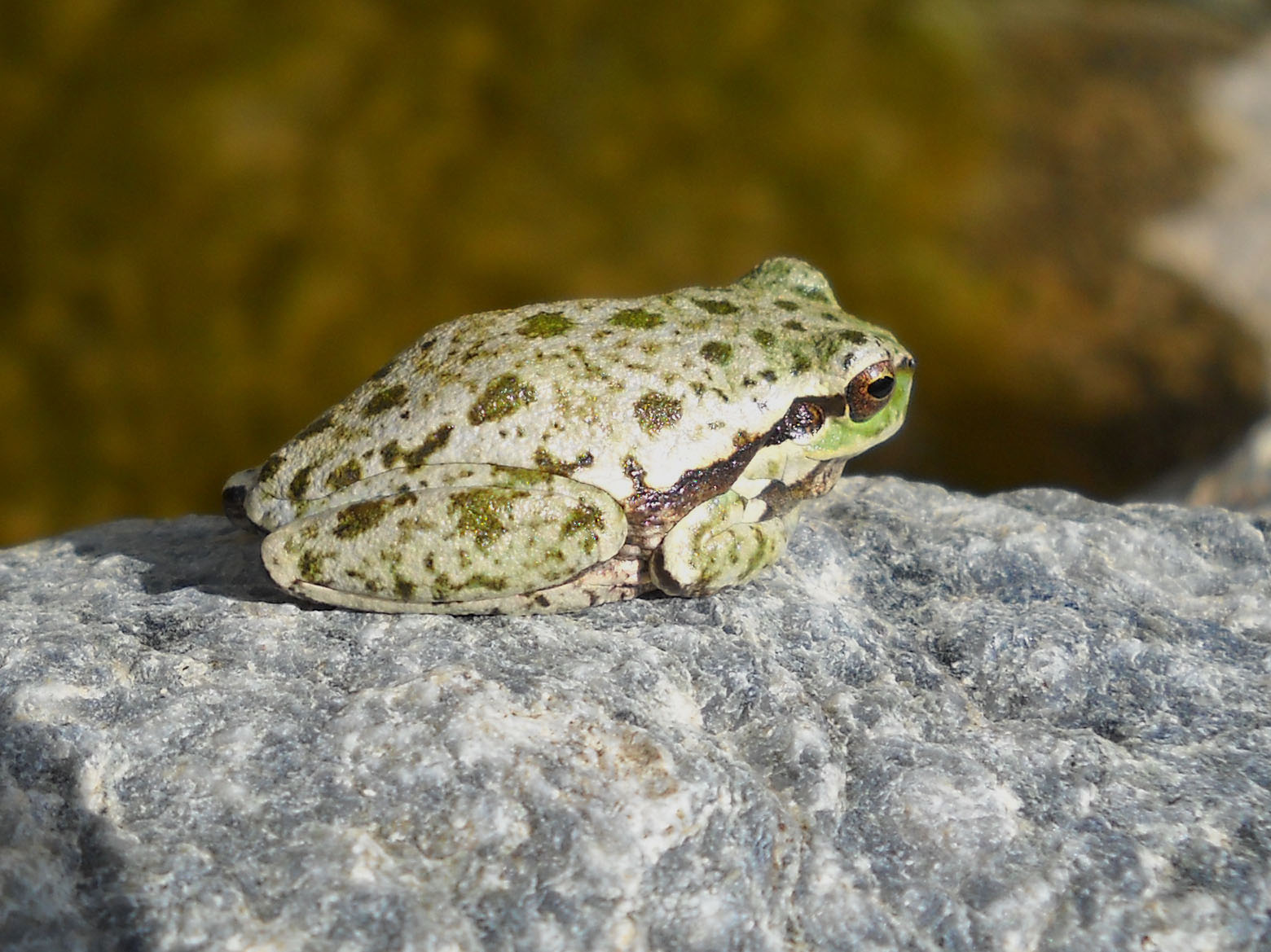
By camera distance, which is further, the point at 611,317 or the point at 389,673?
the point at 611,317

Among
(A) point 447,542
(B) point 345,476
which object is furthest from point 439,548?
(B) point 345,476

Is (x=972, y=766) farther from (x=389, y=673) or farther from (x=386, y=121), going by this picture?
(x=386, y=121)

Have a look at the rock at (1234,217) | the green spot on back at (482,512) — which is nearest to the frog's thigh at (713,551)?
the green spot on back at (482,512)

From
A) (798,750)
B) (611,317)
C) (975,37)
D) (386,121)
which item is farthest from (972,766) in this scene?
(975,37)

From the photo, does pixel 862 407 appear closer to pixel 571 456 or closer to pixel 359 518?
pixel 571 456

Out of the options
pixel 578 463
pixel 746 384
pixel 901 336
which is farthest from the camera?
pixel 901 336

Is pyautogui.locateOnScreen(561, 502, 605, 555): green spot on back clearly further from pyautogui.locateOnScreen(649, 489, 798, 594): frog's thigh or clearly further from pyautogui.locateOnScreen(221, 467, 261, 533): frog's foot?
pyautogui.locateOnScreen(221, 467, 261, 533): frog's foot

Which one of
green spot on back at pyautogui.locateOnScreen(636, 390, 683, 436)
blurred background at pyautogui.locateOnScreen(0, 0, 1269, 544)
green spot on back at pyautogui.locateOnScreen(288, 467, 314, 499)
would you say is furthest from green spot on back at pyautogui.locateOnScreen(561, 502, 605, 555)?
blurred background at pyautogui.locateOnScreen(0, 0, 1269, 544)
